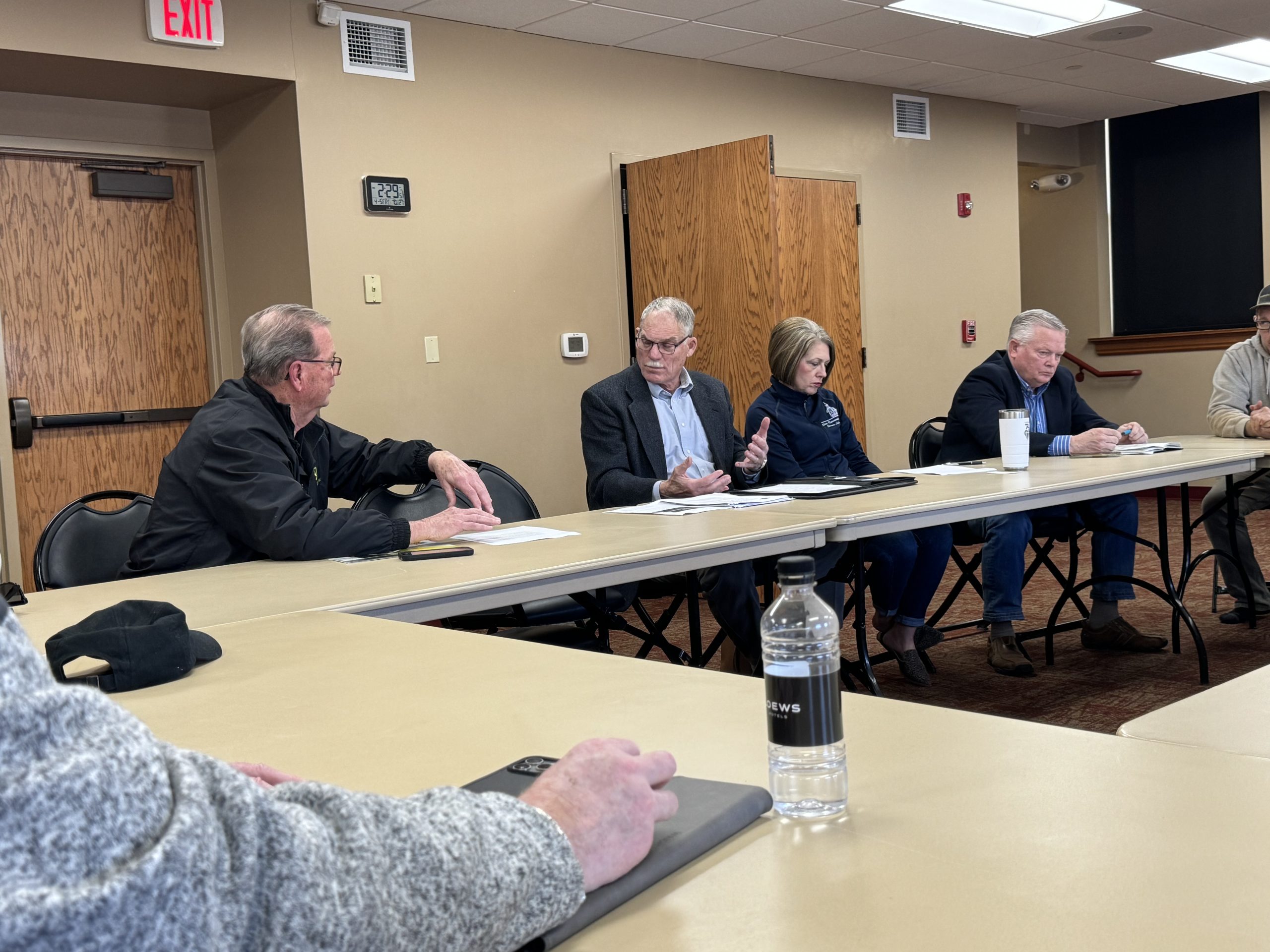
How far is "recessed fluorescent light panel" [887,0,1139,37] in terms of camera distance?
557 cm

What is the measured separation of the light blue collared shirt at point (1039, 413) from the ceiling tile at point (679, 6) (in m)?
2.08

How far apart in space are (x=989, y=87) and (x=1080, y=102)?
1.09m

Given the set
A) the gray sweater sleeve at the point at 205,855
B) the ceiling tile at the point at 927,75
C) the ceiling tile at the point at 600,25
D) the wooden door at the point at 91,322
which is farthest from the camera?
the ceiling tile at the point at 927,75

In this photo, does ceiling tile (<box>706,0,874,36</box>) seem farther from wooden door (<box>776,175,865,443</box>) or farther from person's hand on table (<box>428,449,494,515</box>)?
person's hand on table (<box>428,449,494,515</box>)

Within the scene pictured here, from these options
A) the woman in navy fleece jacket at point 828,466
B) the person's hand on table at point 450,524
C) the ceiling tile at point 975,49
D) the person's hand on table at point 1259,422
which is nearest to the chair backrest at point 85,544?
the person's hand on table at point 450,524

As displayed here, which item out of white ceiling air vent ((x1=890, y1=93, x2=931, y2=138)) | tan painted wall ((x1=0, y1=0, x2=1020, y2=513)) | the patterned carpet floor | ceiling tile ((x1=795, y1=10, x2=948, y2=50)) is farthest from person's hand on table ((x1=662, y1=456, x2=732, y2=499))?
white ceiling air vent ((x1=890, y1=93, x2=931, y2=138))

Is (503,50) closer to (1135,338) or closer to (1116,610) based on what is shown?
(1116,610)

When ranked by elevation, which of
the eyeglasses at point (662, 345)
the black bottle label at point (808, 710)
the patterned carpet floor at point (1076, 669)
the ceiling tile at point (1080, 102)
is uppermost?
the ceiling tile at point (1080, 102)

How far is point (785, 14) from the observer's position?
5.34m

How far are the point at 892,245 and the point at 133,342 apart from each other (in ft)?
13.5

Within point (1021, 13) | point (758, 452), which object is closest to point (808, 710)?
point (758, 452)

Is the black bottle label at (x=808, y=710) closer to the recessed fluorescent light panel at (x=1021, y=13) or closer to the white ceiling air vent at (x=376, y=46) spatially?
the white ceiling air vent at (x=376, y=46)

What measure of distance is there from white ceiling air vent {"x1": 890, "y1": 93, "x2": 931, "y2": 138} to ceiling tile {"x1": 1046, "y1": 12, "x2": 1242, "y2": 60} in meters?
1.01

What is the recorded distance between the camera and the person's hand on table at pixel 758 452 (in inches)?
146
